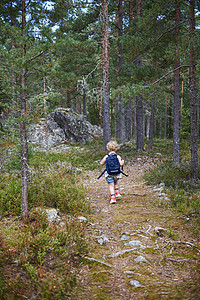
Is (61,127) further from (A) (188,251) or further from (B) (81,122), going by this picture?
(A) (188,251)

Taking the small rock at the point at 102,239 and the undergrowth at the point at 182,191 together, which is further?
the undergrowth at the point at 182,191

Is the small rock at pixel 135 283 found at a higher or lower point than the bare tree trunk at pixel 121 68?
lower

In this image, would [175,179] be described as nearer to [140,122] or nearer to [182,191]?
[182,191]

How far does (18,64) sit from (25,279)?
3749 millimetres

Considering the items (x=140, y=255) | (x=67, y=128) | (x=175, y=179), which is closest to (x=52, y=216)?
(x=140, y=255)

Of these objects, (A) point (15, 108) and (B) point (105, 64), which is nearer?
(A) point (15, 108)

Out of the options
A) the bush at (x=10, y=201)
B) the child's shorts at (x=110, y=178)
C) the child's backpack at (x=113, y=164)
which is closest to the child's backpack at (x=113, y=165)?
the child's backpack at (x=113, y=164)

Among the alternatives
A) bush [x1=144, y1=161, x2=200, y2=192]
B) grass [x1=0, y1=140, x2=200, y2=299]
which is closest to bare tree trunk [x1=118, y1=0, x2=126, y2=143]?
bush [x1=144, y1=161, x2=200, y2=192]

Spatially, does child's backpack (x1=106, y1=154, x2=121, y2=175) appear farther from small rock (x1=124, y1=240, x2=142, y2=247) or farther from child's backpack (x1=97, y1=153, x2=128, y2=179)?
small rock (x1=124, y1=240, x2=142, y2=247)

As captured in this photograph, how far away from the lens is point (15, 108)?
4469mm

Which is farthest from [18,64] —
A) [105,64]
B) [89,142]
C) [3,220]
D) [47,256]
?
[89,142]

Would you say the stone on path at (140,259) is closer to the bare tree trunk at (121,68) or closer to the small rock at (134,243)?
the small rock at (134,243)

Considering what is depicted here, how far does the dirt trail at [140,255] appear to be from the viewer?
8.44ft

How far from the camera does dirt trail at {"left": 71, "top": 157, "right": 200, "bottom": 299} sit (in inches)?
101
